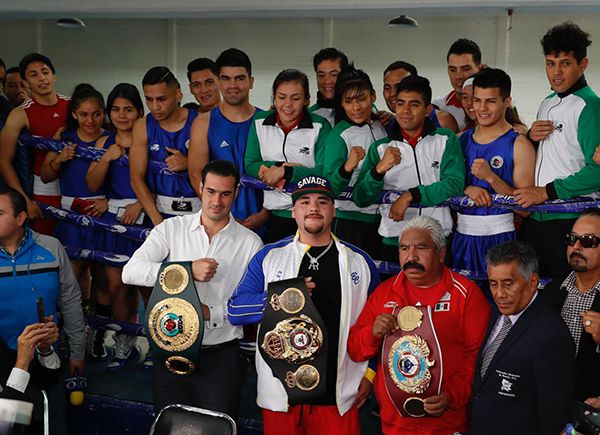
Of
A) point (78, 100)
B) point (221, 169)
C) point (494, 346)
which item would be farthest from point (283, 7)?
point (494, 346)

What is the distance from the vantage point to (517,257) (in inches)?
155

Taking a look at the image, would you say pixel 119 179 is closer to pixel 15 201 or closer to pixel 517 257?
pixel 15 201

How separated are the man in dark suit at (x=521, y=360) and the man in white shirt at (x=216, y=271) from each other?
130 centimetres

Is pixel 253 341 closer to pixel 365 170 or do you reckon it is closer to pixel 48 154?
pixel 365 170

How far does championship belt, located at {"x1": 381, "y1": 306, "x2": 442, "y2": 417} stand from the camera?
405cm

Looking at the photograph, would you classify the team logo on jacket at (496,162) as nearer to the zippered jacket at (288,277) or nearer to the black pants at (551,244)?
the black pants at (551,244)

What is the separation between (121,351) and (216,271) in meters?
1.58

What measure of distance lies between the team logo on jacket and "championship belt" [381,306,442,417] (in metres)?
1.14

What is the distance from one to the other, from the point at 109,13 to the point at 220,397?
669 centimetres

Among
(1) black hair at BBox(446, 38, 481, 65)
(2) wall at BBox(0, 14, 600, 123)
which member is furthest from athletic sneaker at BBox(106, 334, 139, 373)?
(2) wall at BBox(0, 14, 600, 123)

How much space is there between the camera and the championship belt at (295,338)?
165 inches

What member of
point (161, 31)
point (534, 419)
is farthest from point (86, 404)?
point (161, 31)

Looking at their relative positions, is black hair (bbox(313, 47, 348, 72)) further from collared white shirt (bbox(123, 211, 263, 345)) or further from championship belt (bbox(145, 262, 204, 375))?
championship belt (bbox(145, 262, 204, 375))

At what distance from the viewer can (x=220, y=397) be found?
463 centimetres
